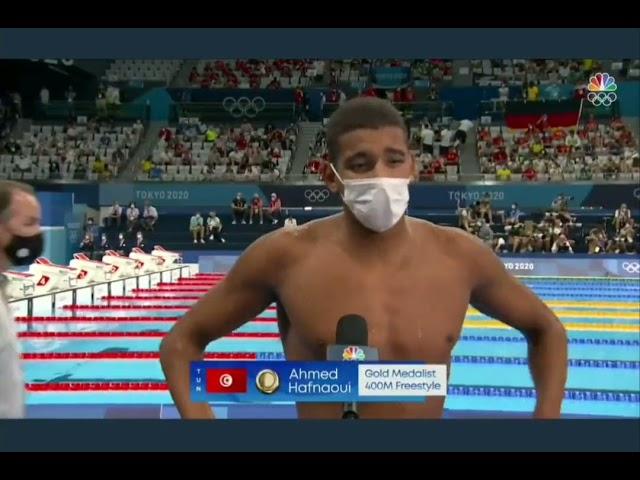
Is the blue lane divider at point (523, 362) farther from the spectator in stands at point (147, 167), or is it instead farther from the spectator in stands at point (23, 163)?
the spectator in stands at point (23, 163)

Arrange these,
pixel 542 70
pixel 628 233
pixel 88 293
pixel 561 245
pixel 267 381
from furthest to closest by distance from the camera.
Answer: pixel 88 293, pixel 561 245, pixel 628 233, pixel 542 70, pixel 267 381

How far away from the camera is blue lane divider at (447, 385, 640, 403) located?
3.60 m

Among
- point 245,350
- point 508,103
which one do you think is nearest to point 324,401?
point 508,103

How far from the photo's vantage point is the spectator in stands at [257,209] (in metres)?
Answer: 2.62

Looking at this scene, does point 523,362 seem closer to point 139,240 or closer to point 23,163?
point 139,240

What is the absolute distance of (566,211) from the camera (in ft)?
9.89

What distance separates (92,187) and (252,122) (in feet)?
2.07

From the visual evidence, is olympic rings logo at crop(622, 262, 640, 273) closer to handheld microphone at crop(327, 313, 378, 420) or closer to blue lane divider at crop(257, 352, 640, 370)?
blue lane divider at crop(257, 352, 640, 370)

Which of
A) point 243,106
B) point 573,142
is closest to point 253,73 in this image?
point 243,106

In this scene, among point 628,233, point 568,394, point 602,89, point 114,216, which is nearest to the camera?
point 602,89

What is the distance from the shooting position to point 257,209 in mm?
2660

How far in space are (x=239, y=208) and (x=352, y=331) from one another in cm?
95

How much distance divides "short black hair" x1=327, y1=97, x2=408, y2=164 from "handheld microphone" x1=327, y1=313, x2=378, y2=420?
409 mm

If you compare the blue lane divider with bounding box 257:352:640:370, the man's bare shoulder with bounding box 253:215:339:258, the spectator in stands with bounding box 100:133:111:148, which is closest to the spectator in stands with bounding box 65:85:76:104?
the spectator in stands with bounding box 100:133:111:148
